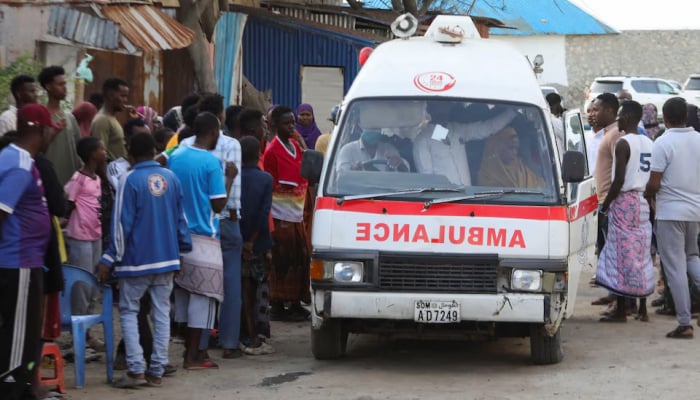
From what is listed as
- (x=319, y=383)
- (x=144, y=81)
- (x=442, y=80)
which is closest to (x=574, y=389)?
(x=319, y=383)

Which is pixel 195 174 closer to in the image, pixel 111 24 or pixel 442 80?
pixel 442 80

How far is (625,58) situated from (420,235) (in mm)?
44116

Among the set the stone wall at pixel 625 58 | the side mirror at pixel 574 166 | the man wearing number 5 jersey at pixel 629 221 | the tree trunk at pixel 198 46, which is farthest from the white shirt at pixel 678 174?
the stone wall at pixel 625 58

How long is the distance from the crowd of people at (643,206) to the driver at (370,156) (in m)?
2.69

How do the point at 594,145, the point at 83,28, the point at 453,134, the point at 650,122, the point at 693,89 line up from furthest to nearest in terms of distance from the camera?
the point at 693,89
the point at 650,122
the point at 83,28
the point at 594,145
the point at 453,134

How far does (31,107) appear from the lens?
7.21 m

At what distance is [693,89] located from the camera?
1677 inches

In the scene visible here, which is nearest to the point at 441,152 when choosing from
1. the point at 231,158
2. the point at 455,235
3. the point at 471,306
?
the point at 455,235

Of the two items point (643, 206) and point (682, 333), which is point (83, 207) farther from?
point (643, 206)

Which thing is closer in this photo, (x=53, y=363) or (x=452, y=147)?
(x=53, y=363)

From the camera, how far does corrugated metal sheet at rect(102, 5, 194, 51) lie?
545 inches

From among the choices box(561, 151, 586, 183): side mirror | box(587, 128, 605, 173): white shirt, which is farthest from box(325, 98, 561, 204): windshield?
box(587, 128, 605, 173): white shirt

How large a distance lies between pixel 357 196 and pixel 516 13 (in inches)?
1626

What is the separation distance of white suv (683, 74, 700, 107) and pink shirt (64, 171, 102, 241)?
35035 millimetres
